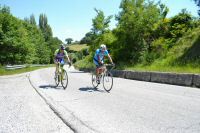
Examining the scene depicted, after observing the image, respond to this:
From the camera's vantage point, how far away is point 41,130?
5.22m

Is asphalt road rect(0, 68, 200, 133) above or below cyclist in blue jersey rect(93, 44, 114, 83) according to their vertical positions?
below

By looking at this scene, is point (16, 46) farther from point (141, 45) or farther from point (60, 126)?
point (60, 126)

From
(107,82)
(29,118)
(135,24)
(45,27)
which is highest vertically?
(45,27)

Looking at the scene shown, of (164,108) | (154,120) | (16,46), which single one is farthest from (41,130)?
(16,46)

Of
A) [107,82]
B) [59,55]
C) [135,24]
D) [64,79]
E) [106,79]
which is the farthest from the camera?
[135,24]

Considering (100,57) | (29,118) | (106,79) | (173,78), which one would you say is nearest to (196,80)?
(173,78)

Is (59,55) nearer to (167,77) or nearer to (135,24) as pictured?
(167,77)

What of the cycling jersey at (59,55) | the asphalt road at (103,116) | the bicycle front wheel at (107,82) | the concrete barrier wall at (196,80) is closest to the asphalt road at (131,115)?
the asphalt road at (103,116)

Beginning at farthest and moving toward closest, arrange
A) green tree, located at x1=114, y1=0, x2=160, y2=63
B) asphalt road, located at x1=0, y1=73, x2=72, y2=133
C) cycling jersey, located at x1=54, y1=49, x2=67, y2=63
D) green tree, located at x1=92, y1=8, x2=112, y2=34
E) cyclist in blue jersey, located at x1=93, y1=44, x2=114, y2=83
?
green tree, located at x1=92, y1=8, x2=112, y2=34
green tree, located at x1=114, y1=0, x2=160, y2=63
cycling jersey, located at x1=54, y1=49, x2=67, y2=63
cyclist in blue jersey, located at x1=93, y1=44, x2=114, y2=83
asphalt road, located at x1=0, y1=73, x2=72, y2=133

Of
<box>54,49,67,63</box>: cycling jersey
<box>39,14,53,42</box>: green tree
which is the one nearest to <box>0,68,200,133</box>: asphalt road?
<box>54,49,67,63</box>: cycling jersey

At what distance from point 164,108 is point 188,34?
776 inches

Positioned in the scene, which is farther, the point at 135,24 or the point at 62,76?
the point at 135,24

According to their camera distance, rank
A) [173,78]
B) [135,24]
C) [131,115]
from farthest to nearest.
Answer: [135,24]
[173,78]
[131,115]

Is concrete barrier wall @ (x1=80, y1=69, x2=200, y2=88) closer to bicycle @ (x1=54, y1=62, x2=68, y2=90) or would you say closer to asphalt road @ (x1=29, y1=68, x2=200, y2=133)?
asphalt road @ (x1=29, y1=68, x2=200, y2=133)
